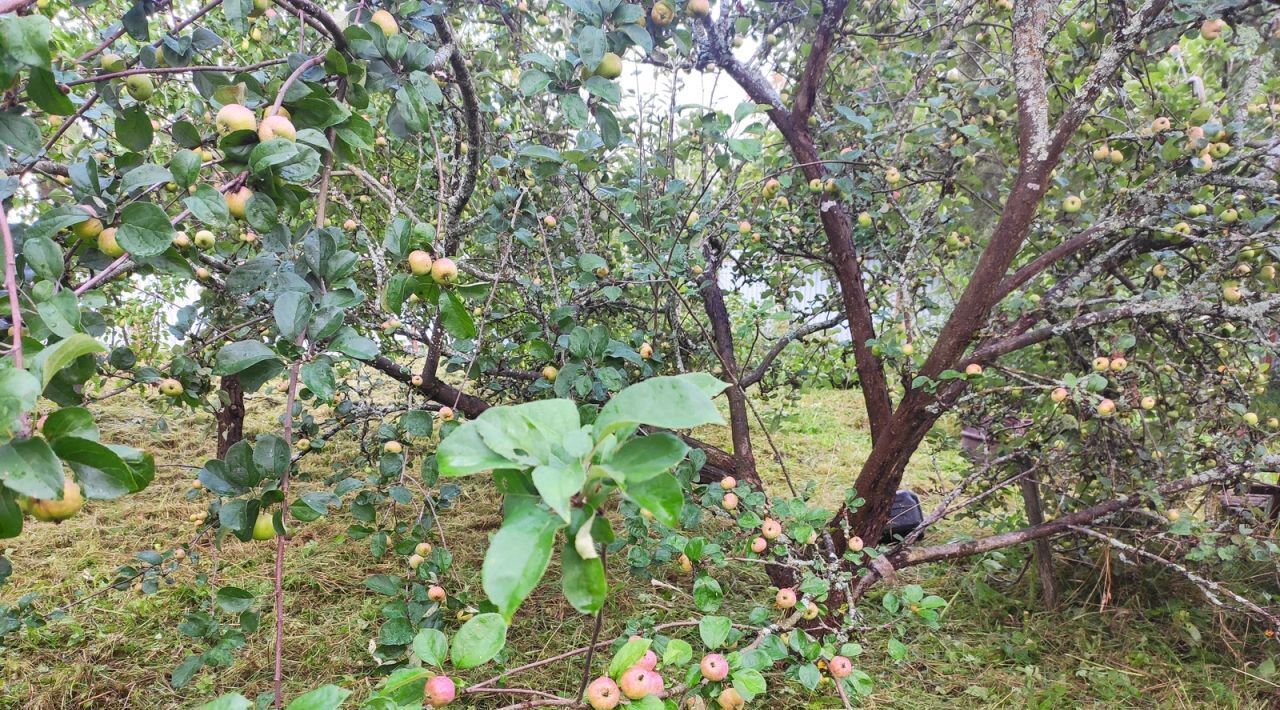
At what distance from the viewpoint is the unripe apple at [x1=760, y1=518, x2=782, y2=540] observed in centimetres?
143

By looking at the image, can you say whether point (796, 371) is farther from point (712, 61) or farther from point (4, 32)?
point (4, 32)

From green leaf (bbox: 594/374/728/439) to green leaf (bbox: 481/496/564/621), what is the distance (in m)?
0.08

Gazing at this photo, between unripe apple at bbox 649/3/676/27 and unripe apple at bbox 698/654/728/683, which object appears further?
unripe apple at bbox 649/3/676/27

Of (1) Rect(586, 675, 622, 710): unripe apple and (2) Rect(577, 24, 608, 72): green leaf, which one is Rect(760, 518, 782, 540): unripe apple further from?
(2) Rect(577, 24, 608, 72): green leaf

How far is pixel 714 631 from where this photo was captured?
2.87 ft

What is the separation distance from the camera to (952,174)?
1968 mm

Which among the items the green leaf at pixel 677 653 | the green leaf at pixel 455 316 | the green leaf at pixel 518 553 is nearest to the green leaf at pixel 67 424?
the green leaf at pixel 518 553

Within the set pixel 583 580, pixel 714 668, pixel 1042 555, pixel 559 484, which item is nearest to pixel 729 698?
pixel 714 668

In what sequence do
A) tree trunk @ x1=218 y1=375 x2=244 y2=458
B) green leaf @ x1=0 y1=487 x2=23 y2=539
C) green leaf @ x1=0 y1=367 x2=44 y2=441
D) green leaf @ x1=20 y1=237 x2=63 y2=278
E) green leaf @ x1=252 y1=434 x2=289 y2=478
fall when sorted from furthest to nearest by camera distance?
1. tree trunk @ x1=218 y1=375 x2=244 y2=458
2. green leaf @ x1=252 y1=434 x2=289 y2=478
3. green leaf @ x1=20 y1=237 x2=63 y2=278
4. green leaf @ x1=0 y1=487 x2=23 y2=539
5. green leaf @ x1=0 y1=367 x2=44 y2=441

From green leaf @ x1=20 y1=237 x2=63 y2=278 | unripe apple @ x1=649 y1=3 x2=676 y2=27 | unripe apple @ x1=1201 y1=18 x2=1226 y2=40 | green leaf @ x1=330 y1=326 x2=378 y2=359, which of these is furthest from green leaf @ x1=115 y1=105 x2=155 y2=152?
unripe apple @ x1=1201 y1=18 x2=1226 y2=40

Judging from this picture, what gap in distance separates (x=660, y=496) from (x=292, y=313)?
566mm

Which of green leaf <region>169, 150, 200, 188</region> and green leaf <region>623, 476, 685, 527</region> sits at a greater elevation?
green leaf <region>169, 150, 200, 188</region>

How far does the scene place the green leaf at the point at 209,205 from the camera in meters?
0.72

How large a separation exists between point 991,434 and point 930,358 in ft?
2.12
